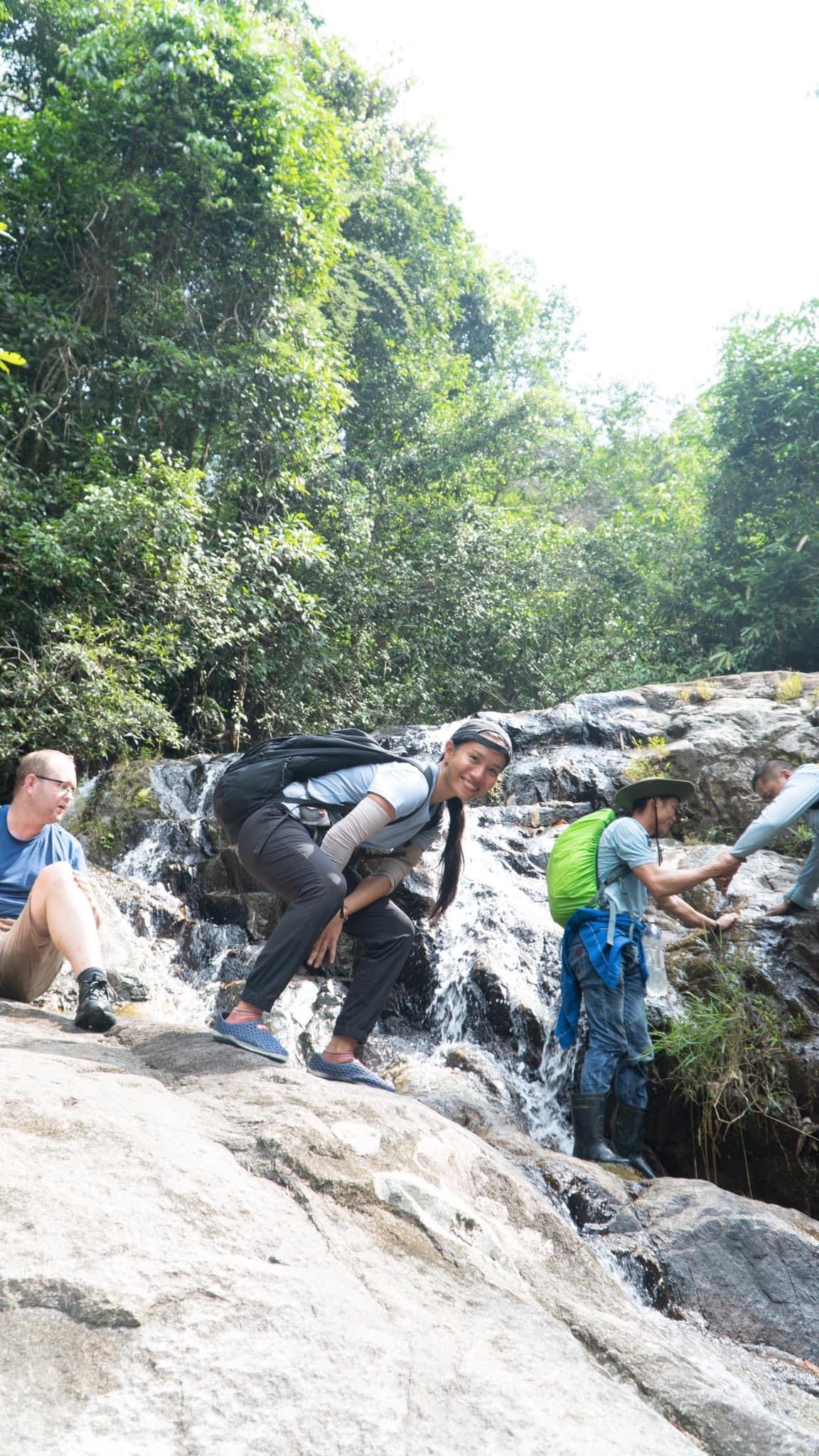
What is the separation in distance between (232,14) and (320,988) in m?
14.6

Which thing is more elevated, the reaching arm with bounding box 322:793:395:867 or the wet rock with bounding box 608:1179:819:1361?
the reaching arm with bounding box 322:793:395:867

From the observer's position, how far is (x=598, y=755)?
40.1 feet

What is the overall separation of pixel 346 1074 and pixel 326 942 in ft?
1.98

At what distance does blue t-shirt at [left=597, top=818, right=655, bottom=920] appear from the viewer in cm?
532

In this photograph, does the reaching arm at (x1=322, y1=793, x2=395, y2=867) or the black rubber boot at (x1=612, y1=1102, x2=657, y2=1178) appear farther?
the black rubber boot at (x1=612, y1=1102, x2=657, y2=1178)

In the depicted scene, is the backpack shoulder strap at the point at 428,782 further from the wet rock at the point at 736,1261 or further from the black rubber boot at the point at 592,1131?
the black rubber boot at the point at 592,1131

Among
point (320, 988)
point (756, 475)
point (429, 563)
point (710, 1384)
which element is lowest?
point (320, 988)

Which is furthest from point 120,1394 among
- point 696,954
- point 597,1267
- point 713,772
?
point 713,772

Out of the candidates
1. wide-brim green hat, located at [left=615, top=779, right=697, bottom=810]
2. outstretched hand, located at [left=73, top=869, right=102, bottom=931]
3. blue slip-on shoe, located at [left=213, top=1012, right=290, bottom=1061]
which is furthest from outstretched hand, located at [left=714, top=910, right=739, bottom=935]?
outstretched hand, located at [left=73, top=869, right=102, bottom=931]

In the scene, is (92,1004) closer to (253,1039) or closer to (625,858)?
(253,1039)

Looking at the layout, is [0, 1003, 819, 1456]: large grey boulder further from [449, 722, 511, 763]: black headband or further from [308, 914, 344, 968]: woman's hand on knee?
[449, 722, 511, 763]: black headband

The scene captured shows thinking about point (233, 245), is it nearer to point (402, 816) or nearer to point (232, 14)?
point (232, 14)

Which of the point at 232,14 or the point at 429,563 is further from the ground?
the point at 232,14

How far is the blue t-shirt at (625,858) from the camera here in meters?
5.32
